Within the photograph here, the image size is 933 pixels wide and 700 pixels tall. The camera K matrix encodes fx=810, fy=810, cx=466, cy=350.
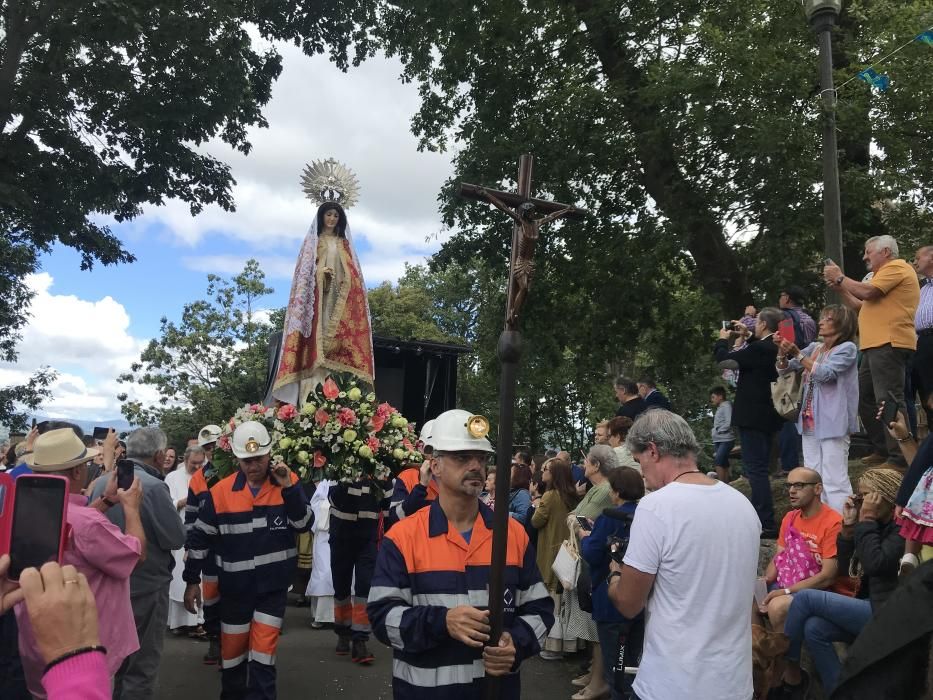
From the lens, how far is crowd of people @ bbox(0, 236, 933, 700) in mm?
3230

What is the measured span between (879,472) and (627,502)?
1.63m

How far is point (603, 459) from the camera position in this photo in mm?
6535

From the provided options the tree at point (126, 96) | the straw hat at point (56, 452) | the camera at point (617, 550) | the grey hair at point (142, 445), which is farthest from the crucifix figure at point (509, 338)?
the tree at point (126, 96)

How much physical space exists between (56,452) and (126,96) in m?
16.6

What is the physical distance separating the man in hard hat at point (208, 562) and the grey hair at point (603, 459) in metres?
3.07

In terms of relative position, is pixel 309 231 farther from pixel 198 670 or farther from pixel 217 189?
pixel 217 189

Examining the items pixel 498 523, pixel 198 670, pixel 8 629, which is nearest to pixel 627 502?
pixel 498 523

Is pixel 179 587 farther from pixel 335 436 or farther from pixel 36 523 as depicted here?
pixel 36 523

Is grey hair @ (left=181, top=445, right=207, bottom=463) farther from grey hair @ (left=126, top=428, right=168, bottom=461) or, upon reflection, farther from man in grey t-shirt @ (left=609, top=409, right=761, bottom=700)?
man in grey t-shirt @ (left=609, top=409, right=761, bottom=700)

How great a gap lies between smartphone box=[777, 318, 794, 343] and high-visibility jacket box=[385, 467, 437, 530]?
137 inches

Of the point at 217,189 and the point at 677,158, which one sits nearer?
the point at 677,158

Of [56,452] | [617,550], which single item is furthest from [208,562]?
[617,550]

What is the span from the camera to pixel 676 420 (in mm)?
3572

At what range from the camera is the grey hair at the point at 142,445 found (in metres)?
6.04
